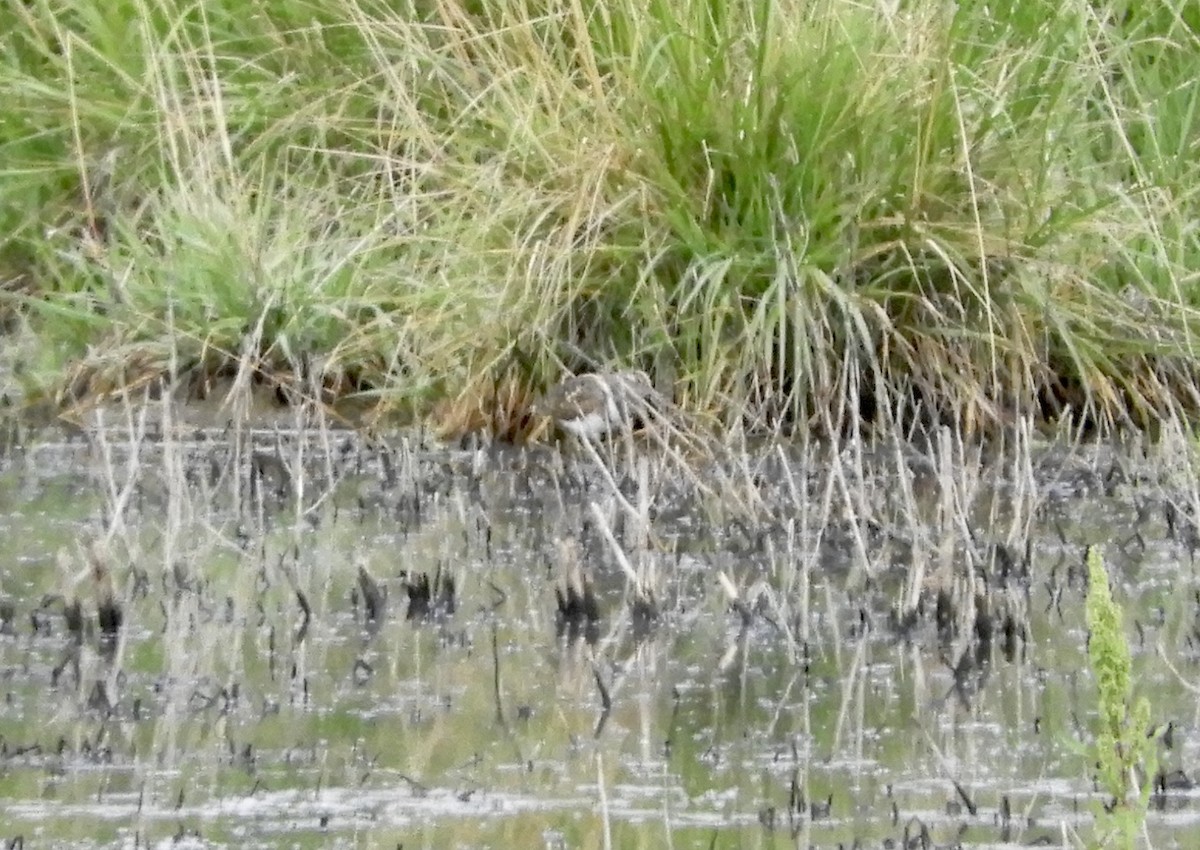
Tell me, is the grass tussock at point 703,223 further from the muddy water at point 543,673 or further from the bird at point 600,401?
the muddy water at point 543,673

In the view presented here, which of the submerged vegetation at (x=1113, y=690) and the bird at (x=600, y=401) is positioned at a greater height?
the bird at (x=600, y=401)

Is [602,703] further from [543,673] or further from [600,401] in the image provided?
[600,401]

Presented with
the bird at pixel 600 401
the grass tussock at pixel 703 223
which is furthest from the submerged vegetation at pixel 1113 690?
the bird at pixel 600 401

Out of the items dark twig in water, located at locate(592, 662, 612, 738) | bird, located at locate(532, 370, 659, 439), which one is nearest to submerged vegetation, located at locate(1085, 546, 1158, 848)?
dark twig in water, located at locate(592, 662, 612, 738)

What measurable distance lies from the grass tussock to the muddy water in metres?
0.49

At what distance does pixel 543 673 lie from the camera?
12.5 feet

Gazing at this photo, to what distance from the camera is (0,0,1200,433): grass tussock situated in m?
5.80

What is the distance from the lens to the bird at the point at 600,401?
228 inches

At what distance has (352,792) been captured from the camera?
123 inches

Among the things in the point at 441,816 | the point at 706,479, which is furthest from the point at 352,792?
the point at 706,479

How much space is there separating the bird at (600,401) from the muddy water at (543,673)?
0.21 metres

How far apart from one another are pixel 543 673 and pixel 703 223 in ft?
7.73

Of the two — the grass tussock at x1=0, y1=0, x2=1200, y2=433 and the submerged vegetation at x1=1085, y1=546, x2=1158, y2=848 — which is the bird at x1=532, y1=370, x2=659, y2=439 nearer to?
the grass tussock at x1=0, y1=0, x2=1200, y2=433

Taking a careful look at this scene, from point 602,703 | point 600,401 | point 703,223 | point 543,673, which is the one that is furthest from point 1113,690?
point 703,223
